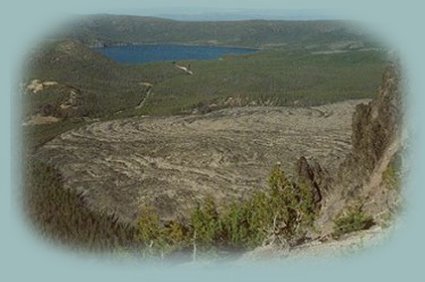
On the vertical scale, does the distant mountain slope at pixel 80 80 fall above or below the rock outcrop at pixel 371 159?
below

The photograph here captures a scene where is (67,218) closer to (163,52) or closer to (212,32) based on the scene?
(163,52)

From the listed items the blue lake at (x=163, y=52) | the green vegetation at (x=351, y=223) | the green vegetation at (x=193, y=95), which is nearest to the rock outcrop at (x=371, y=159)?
the green vegetation at (x=193, y=95)

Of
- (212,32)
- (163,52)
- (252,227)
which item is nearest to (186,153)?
(252,227)

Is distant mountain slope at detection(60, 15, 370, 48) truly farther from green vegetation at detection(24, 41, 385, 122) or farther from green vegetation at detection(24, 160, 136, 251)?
green vegetation at detection(24, 160, 136, 251)

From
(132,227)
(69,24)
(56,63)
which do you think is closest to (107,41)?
(69,24)

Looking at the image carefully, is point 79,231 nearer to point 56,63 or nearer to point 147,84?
point 147,84

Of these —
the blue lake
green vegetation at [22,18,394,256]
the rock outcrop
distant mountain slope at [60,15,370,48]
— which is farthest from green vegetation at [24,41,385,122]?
the rock outcrop

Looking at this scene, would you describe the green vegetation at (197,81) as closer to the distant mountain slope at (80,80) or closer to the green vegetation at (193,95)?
the distant mountain slope at (80,80)
